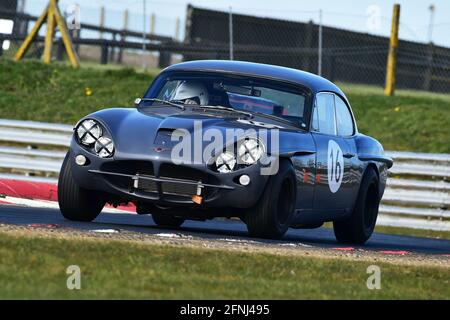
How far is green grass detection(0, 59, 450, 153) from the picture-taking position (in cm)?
2147

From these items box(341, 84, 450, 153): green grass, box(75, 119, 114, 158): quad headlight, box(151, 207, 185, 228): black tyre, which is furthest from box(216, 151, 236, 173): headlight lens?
box(341, 84, 450, 153): green grass

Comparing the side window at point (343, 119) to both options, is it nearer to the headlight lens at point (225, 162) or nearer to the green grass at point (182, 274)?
the headlight lens at point (225, 162)

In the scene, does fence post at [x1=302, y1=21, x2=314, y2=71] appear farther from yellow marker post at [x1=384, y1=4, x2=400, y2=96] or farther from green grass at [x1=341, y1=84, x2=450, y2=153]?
yellow marker post at [x1=384, y1=4, x2=400, y2=96]

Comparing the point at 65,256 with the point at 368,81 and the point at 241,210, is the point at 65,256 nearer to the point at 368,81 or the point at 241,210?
the point at 241,210

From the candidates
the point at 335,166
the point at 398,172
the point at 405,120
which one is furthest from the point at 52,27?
the point at 335,166

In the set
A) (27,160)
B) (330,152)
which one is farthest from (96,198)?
(27,160)

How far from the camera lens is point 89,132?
1040 cm

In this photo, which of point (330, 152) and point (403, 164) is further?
point (403, 164)

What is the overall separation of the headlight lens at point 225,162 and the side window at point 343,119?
242 centimetres

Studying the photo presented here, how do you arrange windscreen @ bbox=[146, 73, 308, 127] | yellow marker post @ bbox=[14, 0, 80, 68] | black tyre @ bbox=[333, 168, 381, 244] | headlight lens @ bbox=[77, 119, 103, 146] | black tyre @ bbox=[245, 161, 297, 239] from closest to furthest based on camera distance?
1. black tyre @ bbox=[245, 161, 297, 239]
2. headlight lens @ bbox=[77, 119, 103, 146]
3. windscreen @ bbox=[146, 73, 308, 127]
4. black tyre @ bbox=[333, 168, 381, 244]
5. yellow marker post @ bbox=[14, 0, 80, 68]

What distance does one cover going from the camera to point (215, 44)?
25328 mm

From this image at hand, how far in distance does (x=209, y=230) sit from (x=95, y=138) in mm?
2393

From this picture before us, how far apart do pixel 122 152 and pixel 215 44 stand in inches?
605

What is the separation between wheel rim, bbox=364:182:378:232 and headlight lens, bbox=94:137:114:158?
11.0 feet
